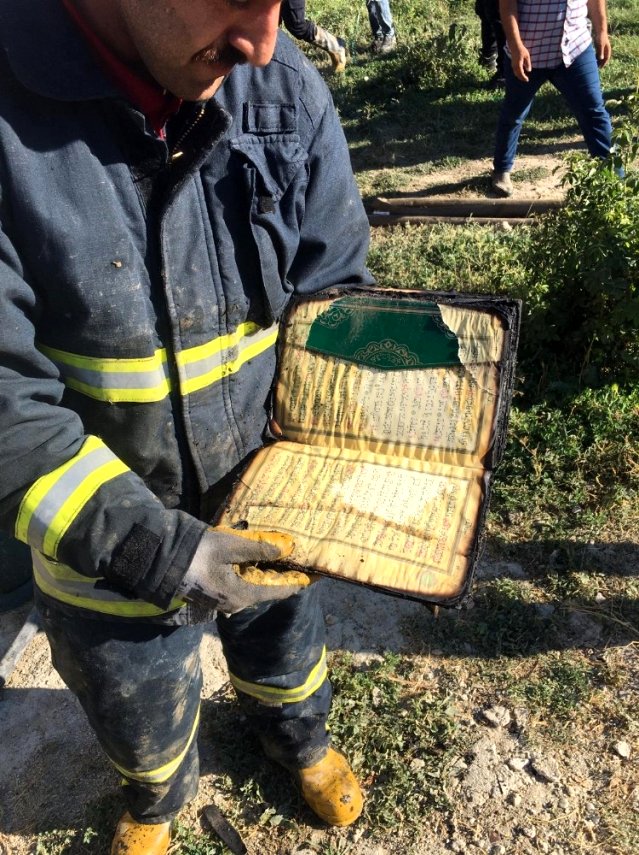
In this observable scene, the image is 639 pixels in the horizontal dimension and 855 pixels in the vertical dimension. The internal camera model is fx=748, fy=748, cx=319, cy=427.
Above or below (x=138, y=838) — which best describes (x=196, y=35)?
above

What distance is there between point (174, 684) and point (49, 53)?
5.02 feet

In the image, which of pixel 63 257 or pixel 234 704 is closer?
pixel 63 257

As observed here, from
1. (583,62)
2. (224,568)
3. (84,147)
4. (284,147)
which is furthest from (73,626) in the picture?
(583,62)

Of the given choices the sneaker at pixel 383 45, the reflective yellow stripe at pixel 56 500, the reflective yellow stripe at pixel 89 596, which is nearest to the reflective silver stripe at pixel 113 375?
the reflective yellow stripe at pixel 56 500

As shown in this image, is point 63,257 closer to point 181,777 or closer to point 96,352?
point 96,352

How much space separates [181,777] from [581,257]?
9.68 feet

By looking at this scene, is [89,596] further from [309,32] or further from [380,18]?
[380,18]

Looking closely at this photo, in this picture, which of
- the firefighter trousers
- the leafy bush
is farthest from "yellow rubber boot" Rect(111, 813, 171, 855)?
the leafy bush

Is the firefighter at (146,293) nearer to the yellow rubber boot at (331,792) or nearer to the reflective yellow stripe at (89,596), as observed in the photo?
the reflective yellow stripe at (89,596)

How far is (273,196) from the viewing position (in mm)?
1708

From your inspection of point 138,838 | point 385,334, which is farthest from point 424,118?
point 138,838

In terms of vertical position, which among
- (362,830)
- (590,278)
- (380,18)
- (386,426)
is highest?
(380,18)

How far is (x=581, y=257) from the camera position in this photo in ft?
12.2

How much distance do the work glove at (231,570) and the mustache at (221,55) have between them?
0.93 meters
